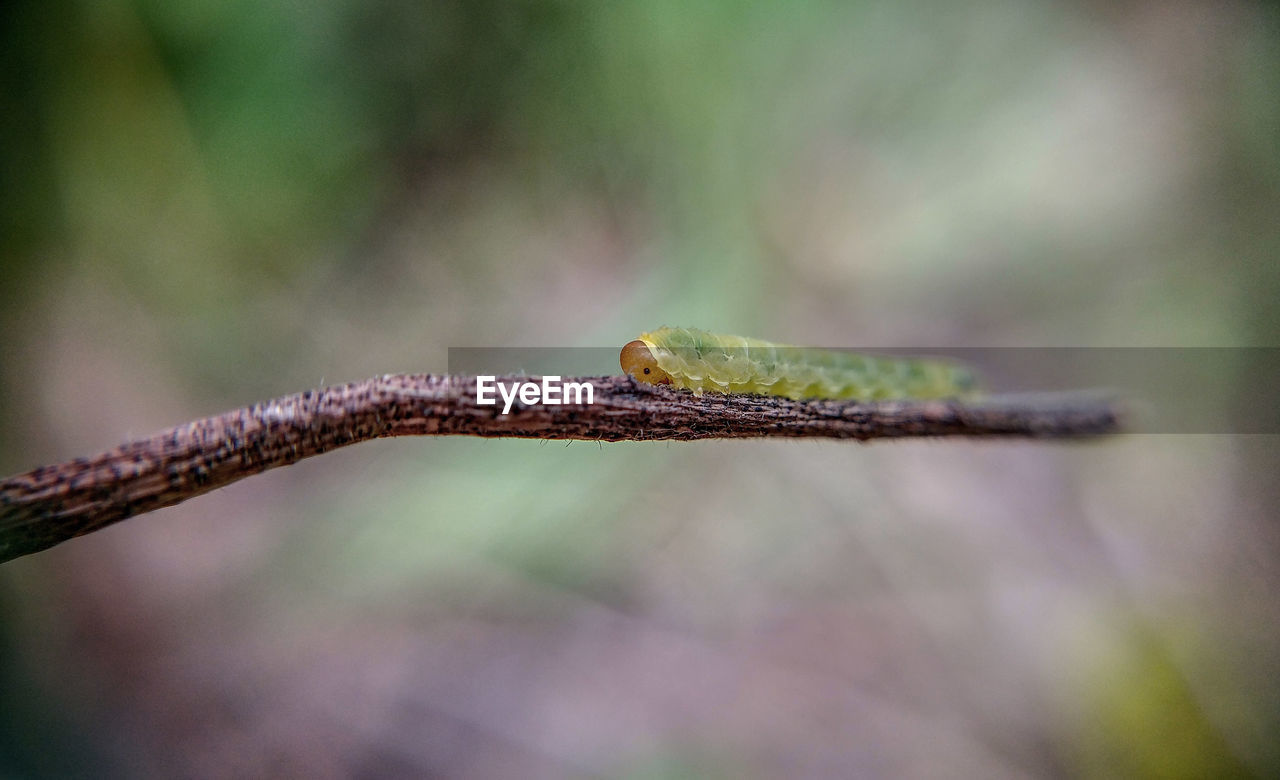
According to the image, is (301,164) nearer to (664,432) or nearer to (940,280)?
(664,432)

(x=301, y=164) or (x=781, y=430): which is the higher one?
(x=301, y=164)

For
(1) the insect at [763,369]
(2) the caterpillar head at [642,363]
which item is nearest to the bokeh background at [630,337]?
(1) the insect at [763,369]

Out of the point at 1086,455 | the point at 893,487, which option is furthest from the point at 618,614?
the point at 1086,455
